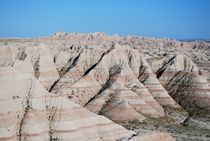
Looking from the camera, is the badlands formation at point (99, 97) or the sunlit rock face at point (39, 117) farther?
the badlands formation at point (99, 97)

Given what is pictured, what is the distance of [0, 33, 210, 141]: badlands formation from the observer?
164ft

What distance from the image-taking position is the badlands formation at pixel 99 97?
50.1m

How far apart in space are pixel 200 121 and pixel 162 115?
25.7 ft

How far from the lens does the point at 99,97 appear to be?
90.8 meters

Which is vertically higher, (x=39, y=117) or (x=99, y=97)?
(x=39, y=117)

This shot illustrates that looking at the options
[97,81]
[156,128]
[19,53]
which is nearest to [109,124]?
[156,128]

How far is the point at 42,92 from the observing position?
53406mm

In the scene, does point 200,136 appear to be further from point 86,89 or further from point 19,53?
point 19,53

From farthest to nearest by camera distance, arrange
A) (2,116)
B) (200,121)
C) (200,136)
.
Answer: (200,121)
(200,136)
(2,116)

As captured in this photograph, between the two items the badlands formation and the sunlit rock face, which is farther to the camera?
the badlands formation

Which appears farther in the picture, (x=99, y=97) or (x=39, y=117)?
(x=99, y=97)

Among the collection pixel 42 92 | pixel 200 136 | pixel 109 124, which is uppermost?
pixel 42 92

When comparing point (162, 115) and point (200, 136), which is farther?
point (162, 115)

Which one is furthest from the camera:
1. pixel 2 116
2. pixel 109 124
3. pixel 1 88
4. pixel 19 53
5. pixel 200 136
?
pixel 19 53
